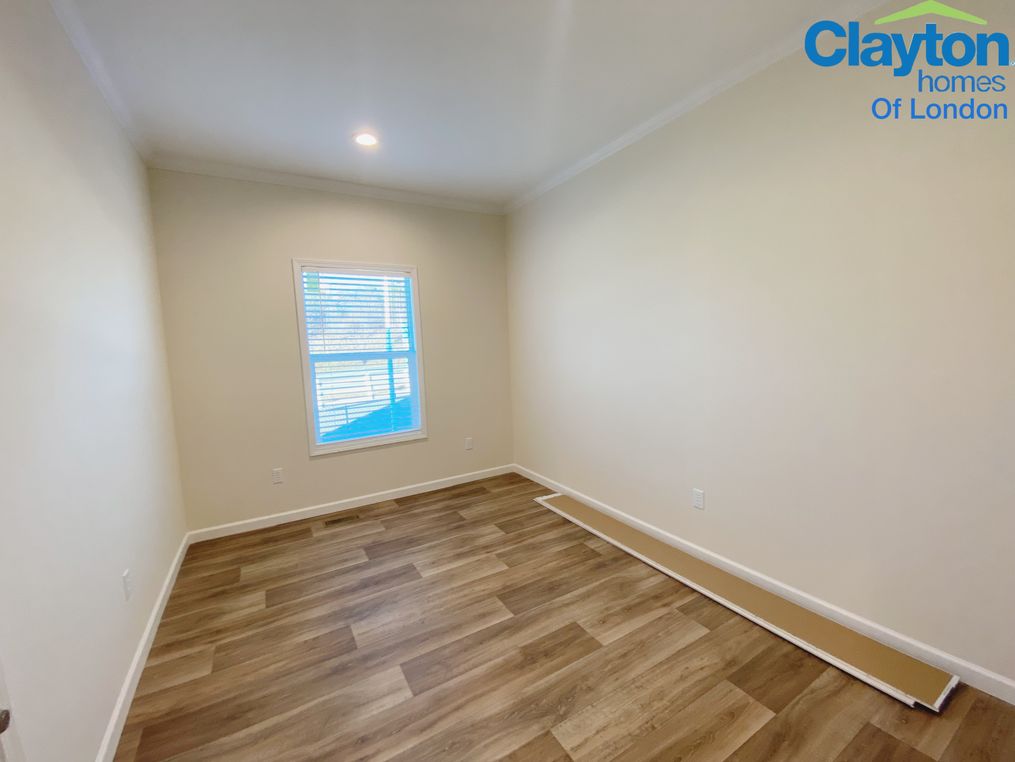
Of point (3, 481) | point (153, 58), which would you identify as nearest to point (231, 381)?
point (153, 58)

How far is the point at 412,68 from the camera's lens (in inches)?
77.5

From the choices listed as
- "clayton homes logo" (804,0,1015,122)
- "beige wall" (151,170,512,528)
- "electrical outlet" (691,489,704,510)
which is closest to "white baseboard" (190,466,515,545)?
"beige wall" (151,170,512,528)

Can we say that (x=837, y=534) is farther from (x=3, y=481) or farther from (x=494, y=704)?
(x=3, y=481)

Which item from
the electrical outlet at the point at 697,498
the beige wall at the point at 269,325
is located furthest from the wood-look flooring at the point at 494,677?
the beige wall at the point at 269,325

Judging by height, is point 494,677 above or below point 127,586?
below

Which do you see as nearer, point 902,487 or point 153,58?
point 902,487

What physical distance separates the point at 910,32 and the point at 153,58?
10.5 ft

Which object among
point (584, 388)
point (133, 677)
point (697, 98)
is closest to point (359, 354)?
point (584, 388)

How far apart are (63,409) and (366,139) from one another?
2181 millimetres

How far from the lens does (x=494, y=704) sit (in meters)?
1.55

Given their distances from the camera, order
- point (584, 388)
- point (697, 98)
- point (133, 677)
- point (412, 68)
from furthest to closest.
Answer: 1. point (584, 388)
2. point (697, 98)
3. point (412, 68)
4. point (133, 677)

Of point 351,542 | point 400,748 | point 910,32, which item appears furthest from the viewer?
point 351,542

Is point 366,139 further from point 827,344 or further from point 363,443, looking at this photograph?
point 827,344

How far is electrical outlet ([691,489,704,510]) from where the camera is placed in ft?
8.05
